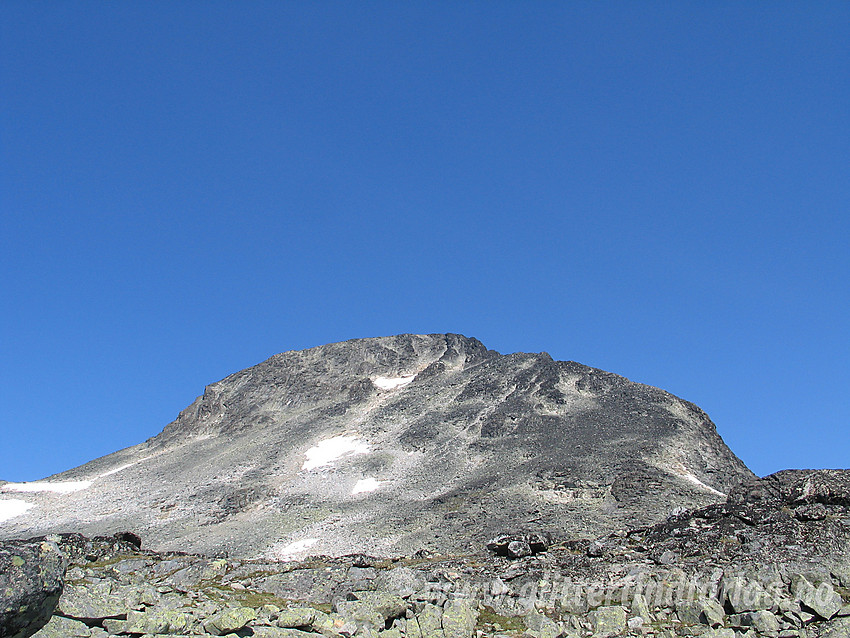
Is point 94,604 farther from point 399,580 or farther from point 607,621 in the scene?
point 607,621

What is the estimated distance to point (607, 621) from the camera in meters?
20.5

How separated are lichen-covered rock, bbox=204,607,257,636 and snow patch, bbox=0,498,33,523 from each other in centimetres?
8980

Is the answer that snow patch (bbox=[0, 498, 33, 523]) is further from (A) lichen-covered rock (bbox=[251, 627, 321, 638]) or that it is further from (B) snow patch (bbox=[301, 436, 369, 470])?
(A) lichen-covered rock (bbox=[251, 627, 321, 638])

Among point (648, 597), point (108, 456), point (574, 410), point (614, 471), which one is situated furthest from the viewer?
point (108, 456)

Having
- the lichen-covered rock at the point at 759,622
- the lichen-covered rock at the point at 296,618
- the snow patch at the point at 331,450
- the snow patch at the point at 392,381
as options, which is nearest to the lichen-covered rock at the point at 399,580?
the lichen-covered rock at the point at 296,618

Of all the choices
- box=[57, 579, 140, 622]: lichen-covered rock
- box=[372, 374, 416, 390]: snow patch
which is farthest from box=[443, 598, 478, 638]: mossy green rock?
box=[372, 374, 416, 390]: snow patch

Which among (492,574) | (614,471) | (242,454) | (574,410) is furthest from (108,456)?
(492,574)

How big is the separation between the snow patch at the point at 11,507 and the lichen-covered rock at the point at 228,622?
89.8m

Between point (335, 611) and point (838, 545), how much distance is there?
16203mm

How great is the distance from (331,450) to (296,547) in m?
34.0

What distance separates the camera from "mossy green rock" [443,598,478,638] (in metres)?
19.4

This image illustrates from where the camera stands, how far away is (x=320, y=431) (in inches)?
4309

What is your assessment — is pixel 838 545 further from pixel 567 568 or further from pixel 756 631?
pixel 567 568

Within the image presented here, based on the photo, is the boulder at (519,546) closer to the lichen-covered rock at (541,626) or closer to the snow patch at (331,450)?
the lichen-covered rock at (541,626)
